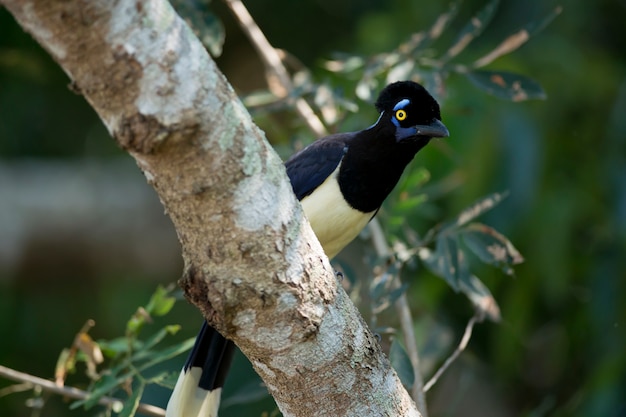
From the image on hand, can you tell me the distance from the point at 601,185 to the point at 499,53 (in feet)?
4.52

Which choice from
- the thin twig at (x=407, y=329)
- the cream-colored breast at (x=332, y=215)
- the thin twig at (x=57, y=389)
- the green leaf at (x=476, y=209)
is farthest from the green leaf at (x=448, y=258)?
the thin twig at (x=57, y=389)

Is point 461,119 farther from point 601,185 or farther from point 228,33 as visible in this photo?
point 228,33

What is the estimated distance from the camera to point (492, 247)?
9.31 ft

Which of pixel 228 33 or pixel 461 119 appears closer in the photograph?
pixel 461 119

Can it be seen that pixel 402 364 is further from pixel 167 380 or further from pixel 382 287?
pixel 167 380

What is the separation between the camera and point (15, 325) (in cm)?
544

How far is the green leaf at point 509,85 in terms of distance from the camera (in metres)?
3.00

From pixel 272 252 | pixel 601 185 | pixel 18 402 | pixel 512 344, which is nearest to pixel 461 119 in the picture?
pixel 601 185

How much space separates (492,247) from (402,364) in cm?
49

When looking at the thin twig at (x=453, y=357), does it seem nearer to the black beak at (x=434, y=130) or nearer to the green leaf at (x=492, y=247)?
the green leaf at (x=492, y=247)

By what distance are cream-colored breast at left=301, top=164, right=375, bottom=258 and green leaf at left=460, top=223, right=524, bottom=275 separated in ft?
1.21

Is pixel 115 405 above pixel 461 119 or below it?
above

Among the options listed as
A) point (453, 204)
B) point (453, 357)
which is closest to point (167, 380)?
point (453, 357)

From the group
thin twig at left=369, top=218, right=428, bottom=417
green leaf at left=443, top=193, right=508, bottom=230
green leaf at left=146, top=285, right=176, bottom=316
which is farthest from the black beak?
green leaf at left=146, top=285, right=176, bottom=316
